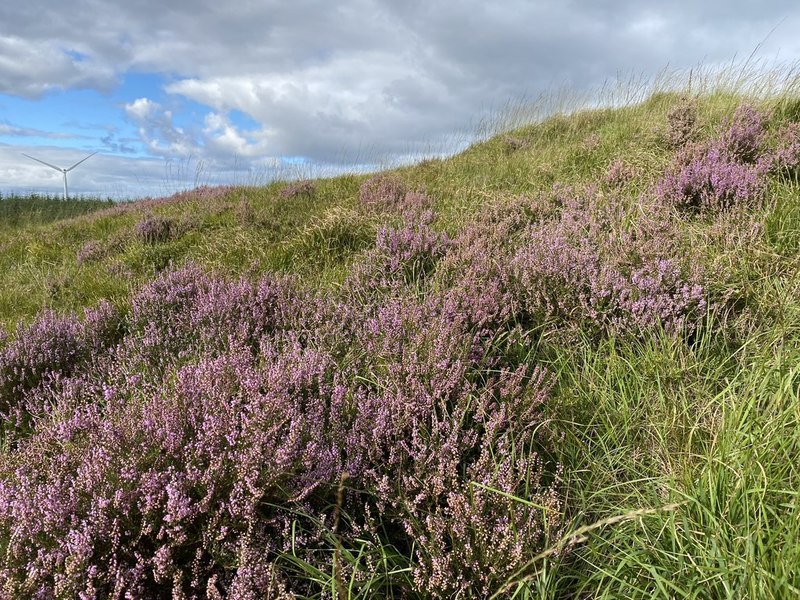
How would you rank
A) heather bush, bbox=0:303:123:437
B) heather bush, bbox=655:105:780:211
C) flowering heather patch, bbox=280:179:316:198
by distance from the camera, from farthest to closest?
flowering heather patch, bbox=280:179:316:198 < heather bush, bbox=655:105:780:211 < heather bush, bbox=0:303:123:437

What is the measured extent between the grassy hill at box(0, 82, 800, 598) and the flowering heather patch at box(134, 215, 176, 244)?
6.72 feet

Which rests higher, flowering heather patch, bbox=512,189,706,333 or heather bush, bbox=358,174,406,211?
heather bush, bbox=358,174,406,211

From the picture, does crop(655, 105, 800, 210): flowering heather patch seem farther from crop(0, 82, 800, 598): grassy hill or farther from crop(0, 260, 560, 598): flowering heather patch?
crop(0, 260, 560, 598): flowering heather patch

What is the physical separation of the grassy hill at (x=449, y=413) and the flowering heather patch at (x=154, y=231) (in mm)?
2048

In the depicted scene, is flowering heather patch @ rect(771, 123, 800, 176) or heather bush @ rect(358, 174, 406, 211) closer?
flowering heather patch @ rect(771, 123, 800, 176)

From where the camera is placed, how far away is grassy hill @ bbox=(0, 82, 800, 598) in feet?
5.54

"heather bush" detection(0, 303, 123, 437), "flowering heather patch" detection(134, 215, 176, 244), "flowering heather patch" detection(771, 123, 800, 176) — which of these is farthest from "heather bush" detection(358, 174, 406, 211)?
"flowering heather patch" detection(771, 123, 800, 176)

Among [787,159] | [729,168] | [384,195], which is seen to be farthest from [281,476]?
[384,195]

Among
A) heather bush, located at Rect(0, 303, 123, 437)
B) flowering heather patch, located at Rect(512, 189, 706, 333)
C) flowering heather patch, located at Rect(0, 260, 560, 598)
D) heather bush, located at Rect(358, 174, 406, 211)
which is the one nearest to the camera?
flowering heather patch, located at Rect(0, 260, 560, 598)

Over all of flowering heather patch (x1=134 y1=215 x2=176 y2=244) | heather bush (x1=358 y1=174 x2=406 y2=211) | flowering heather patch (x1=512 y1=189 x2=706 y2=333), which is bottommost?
flowering heather patch (x1=512 y1=189 x2=706 y2=333)

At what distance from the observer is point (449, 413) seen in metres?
2.42

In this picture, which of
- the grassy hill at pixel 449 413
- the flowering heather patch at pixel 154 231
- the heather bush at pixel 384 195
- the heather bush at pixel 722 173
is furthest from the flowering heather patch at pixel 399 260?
the flowering heather patch at pixel 154 231

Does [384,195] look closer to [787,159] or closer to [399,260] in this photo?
[399,260]

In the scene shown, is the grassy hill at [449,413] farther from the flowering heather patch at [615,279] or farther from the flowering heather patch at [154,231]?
the flowering heather patch at [154,231]
